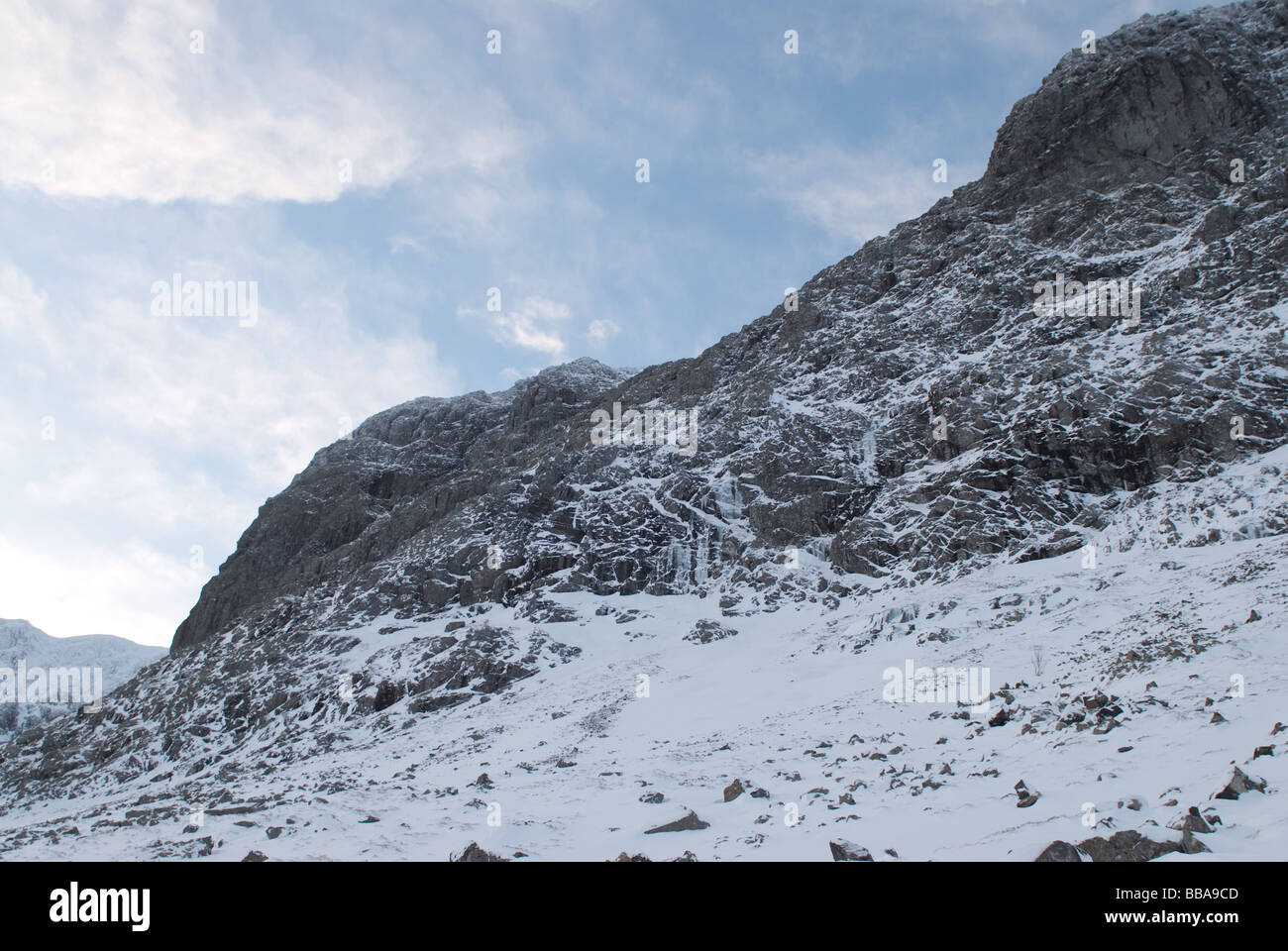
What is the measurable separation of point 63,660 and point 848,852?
182 meters

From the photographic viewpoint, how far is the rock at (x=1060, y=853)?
8.42 meters

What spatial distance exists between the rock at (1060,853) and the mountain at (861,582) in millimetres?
39

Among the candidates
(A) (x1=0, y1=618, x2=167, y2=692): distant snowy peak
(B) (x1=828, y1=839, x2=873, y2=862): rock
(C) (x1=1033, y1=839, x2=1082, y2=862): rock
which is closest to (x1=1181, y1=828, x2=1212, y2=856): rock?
(C) (x1=1033, y1=839, x2=1082, y2=862): rock

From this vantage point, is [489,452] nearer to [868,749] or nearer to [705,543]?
[705,543]

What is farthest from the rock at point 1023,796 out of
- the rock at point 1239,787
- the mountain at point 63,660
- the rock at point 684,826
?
the mountain at point 63,660

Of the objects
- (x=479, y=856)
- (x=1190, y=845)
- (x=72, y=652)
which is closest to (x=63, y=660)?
(x=72, y=652)

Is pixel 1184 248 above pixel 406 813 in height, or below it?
above

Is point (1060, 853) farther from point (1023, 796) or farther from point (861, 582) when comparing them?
point (861, 582)

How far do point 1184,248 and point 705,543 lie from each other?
44424 mm

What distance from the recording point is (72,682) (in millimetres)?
129750

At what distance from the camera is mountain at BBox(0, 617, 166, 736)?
11075cm

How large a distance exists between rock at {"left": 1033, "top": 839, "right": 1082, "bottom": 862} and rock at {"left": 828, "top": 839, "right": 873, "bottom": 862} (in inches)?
91.0
